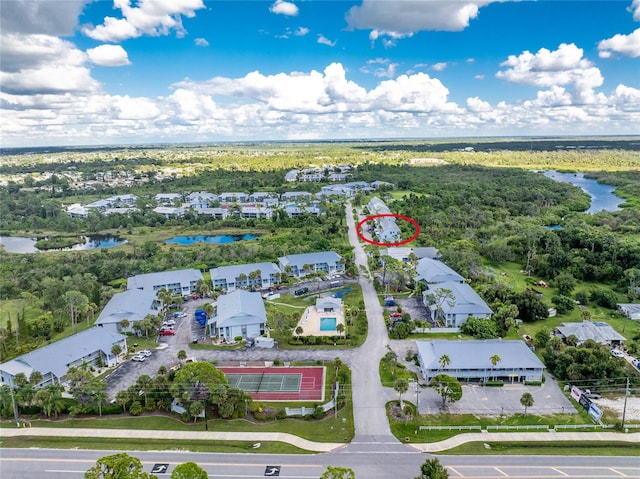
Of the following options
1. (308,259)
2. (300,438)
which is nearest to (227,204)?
(308,259)

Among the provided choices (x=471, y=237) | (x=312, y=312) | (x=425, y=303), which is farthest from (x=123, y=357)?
(x=471, y=237)

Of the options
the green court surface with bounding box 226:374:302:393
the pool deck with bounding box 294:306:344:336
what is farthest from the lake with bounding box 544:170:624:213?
the green court surface with bounding box 226:374:302:393

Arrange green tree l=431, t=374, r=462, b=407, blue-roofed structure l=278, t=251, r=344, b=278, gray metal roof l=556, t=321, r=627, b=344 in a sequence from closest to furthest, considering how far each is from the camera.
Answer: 1. green tree l=431, t=374, r=462, b=407
2. gray metal roof l=556, t=321, r=627, b=344
3. blue-roofed structure l=278, t=251, r=344, b=278

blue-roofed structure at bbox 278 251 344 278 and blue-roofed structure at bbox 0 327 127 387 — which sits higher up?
blue-roofed structure at bbox 278 251 344 278

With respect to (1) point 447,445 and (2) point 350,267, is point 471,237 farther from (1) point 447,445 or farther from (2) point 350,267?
(1) point 447,445

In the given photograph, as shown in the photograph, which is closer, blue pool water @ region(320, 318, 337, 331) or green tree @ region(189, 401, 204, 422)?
green tree @ region(189, 401, 204, 422)

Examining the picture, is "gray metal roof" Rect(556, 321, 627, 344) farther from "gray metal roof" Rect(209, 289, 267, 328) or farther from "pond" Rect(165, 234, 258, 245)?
"pond" Rect(165, 234, 258, 245)
